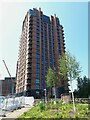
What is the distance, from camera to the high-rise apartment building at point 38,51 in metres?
71.2

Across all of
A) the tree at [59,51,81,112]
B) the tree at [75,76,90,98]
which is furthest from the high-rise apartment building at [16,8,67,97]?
the tree at [59,51,81,112]

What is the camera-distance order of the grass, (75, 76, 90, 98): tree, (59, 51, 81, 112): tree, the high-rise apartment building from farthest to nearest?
the high-rise apartment building < (75, 76, 90, 98): tree < (59, 51, 81, 112): tree < the grass

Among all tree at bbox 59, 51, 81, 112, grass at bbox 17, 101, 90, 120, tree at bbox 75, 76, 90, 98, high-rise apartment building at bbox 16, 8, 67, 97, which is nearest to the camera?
grass at bbox 17, 101, 90, 120

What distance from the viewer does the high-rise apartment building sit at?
7119 centimetres

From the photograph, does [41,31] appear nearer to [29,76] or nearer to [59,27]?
[59,27]

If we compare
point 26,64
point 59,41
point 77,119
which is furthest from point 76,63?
point 59,41

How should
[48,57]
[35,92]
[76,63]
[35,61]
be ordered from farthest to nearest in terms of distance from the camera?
[48,57]
[35,61]
[35,92]
[76,63]

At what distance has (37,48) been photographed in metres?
77.8

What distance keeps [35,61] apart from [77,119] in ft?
209

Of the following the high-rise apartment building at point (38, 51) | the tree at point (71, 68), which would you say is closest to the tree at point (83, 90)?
the high-rise apartment building at point (38, 51)

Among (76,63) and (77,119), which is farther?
(76,63)

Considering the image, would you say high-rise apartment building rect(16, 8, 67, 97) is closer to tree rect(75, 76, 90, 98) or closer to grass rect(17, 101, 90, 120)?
tree rect(75, 76, 90, 98)

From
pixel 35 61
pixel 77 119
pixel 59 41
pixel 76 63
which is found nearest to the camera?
pixel 77 119

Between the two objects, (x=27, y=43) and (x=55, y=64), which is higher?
(x=27, y=43)
